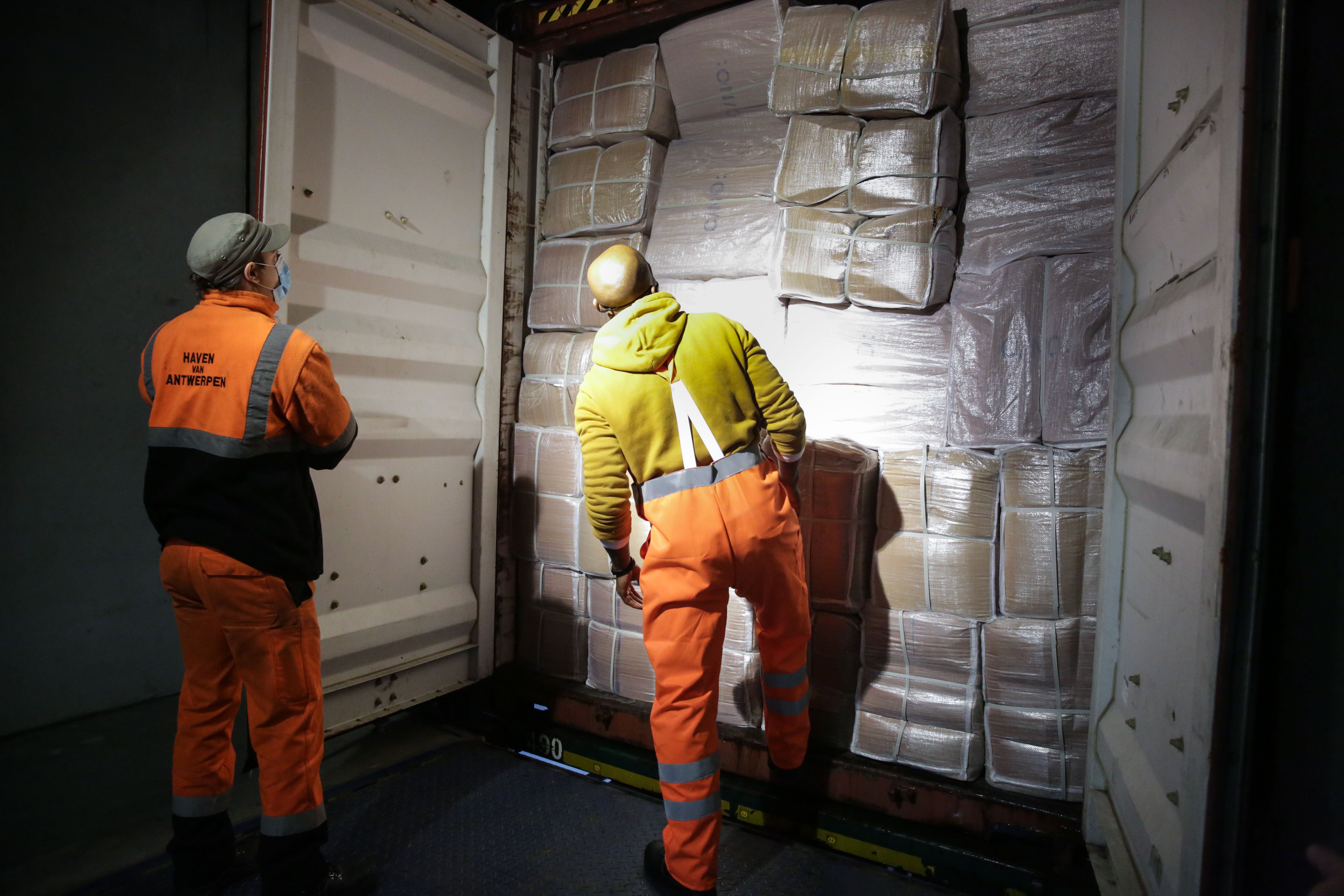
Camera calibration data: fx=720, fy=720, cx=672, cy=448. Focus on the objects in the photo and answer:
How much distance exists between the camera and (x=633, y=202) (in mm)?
3252

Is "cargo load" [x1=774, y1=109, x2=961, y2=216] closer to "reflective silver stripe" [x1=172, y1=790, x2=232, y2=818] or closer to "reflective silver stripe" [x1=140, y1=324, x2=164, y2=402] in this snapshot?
"reflective silver stripe" [x1=140, y1=324, x2=164, y2=402]

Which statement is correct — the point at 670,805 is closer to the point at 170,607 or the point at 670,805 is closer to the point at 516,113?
the point at 170,607

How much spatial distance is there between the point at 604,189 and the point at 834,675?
2.34 meters

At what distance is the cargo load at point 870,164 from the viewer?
2572 mm

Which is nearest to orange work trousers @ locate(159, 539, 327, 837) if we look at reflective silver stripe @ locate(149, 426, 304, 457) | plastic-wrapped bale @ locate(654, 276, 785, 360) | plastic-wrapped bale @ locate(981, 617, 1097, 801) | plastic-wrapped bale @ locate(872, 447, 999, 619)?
reflective silver stripe @ locate(149, 426, 304, 457)

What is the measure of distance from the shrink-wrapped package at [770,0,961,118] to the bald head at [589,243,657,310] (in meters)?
0.97

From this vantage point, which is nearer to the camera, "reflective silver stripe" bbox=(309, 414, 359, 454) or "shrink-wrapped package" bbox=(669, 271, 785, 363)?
"reflective silver stripe" bbox=(309, 414, 359, 454)

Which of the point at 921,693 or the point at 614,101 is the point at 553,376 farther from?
the point at 921,693

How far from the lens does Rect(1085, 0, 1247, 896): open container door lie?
116cm

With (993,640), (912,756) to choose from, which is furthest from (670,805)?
(993,640)

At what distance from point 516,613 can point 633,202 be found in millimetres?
2094

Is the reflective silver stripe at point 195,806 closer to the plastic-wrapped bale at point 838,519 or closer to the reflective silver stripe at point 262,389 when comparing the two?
the reflective silver stripe at point 262,389

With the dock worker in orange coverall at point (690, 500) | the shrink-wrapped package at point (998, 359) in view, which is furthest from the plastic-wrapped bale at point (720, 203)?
the shrink-wrapped package at point (998, 359)

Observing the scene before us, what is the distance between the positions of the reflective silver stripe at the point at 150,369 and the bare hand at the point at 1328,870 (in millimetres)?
2839
